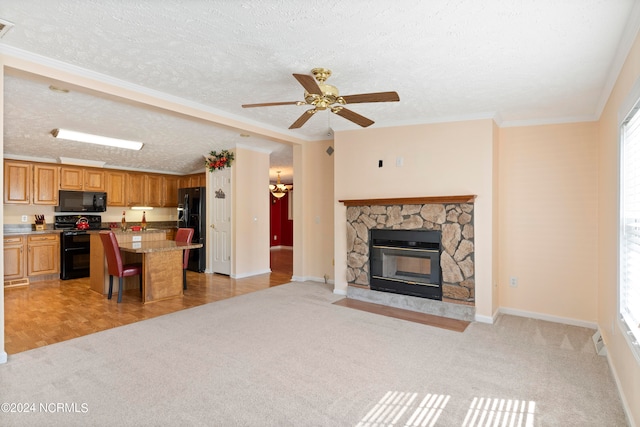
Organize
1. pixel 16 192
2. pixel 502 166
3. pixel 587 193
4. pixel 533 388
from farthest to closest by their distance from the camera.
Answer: pixel 16 192
pixel 502 166
pixel 587 193
pixel 533 388

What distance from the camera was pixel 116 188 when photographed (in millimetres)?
7020

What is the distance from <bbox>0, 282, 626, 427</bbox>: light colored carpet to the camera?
1985 millimetres

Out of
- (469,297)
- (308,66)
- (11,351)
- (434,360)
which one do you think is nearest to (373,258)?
(469,297)

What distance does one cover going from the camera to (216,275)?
20.5ft

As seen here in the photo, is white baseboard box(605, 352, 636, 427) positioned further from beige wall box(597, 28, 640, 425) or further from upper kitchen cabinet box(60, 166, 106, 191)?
upper kitchen cabinet box(60, 166, 106, 191)

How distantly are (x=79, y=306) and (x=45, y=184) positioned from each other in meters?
3.21

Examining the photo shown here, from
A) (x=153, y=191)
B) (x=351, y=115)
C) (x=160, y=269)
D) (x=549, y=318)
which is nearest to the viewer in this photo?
(x=351, y=115)

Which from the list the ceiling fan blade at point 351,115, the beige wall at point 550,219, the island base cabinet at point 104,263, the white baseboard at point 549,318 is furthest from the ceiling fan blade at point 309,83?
the island base cabinet at point 104,263

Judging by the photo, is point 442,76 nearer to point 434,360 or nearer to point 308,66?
point 308,66

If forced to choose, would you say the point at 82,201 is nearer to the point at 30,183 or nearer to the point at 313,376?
the point at 30,183

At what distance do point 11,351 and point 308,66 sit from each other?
346cm

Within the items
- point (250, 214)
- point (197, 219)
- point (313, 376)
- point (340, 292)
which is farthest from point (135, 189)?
point (313, 376)

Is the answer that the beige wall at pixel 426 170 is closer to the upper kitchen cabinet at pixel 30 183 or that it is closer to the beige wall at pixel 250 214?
the beige wall at pixel 250 214

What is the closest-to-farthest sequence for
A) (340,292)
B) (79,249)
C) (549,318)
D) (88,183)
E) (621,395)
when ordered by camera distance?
(621,395)
(549,318)
(340,292)
(79,249)
(88,183)
